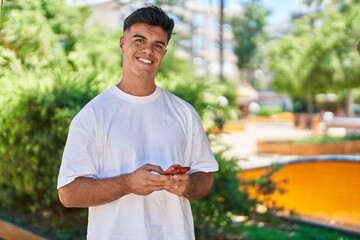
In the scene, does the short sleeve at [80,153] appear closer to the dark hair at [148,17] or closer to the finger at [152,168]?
the finger at [152,168]

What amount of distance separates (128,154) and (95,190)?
0.16 metres

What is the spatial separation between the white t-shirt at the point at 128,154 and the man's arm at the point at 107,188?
0.03 metres

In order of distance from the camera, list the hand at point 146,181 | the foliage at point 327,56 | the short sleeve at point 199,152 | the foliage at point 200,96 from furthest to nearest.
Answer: the foliage at point 327,56 < the foliage at point 200,96 < the short sleeve at point 199,152 < the hand at point 146,181

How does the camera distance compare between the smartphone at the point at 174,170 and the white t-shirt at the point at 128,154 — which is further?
the white t-shirt at the point at 128,154

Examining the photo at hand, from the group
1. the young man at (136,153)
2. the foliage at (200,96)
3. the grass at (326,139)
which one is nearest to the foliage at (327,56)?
the grass at (326,139)

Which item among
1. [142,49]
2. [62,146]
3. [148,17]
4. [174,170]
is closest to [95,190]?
[174,170]

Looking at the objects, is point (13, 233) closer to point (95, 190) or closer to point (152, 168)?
point (95, 190)

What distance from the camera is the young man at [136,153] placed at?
1864 mm

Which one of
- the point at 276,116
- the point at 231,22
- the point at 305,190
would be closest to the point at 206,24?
the point at 231,22

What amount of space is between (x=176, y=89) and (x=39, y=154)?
1407mm

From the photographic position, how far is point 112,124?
6.32 feet

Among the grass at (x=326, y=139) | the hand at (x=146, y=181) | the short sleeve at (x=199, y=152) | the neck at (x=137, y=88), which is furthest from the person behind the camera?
the grass at (x=326, y=139)

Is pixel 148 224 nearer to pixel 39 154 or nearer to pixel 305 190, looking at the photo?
pixel 39 154

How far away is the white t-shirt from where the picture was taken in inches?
74.5
